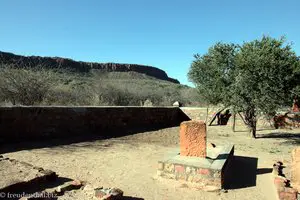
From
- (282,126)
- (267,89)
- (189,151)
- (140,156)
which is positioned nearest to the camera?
(189,151)

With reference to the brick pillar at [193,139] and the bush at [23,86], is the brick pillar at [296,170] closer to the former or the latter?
the brick pillar at [193,139]

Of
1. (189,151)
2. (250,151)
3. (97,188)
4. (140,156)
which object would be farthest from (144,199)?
(250,151)

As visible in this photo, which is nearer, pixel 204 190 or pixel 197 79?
pixel 204 190

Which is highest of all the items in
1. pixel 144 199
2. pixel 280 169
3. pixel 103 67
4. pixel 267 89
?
pixel 103 67

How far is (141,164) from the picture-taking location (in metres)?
6.52

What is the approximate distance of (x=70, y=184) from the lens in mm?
4312

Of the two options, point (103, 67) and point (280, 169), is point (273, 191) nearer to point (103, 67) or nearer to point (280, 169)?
point (280, 169)

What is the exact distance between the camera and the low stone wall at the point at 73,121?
27.3 feet

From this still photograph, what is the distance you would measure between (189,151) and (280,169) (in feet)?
6.36

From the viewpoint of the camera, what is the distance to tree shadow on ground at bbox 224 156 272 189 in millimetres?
5250

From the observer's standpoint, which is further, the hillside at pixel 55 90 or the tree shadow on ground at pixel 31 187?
the hillside at pixel 55 90

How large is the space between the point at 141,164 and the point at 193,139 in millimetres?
1602

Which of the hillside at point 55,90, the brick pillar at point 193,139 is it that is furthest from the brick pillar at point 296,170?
the hillside at point 55,90

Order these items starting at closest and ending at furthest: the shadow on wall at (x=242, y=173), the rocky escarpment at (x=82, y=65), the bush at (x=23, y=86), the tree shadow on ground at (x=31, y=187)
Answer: the tree shadow on ground at (x=31, y=187) → the shadow on wall at (x=242, y=173) → the bush at (x=23, y=86) → the rocky escarpment at (x=82, y=65)
